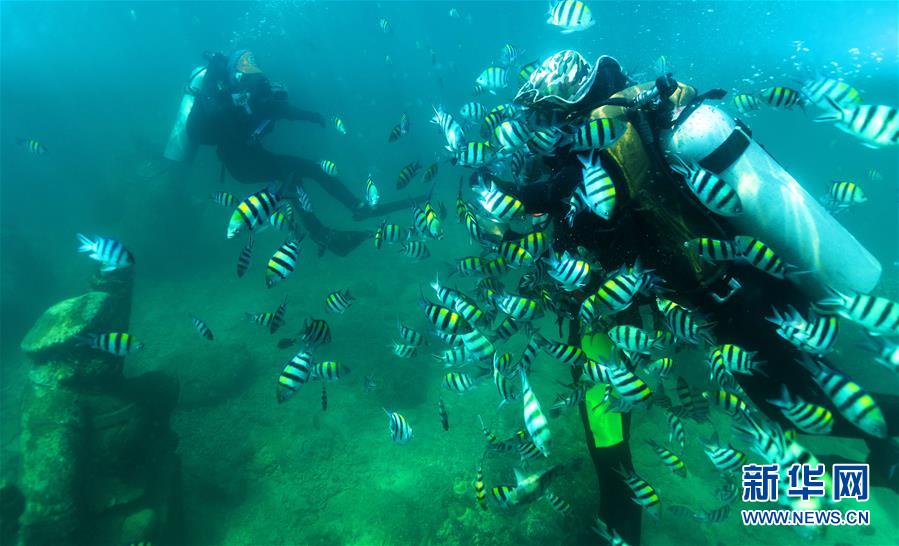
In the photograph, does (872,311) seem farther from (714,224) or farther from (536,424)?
(536,424)

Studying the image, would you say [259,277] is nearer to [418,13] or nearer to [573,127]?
[573,127]

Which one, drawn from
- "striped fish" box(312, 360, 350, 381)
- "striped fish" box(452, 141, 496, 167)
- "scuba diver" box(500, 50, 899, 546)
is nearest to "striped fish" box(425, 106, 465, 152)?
"striped fish" box(452, 141, 496, 167)

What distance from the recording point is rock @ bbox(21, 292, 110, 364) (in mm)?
6828

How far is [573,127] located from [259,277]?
1480 cm

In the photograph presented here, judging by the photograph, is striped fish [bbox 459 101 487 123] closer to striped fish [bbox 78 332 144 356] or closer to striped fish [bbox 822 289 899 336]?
striped fish [bbox 822 289 899 336]

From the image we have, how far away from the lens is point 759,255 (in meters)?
2.80

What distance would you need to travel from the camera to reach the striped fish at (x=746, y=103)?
618cm

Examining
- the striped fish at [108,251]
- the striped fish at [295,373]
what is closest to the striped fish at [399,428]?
the striped fish at [295,373]

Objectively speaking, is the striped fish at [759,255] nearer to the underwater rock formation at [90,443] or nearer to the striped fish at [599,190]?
the striped fish at [599,190]

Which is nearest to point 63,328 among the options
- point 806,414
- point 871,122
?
point 806,414

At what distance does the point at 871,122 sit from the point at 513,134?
8.15 feet

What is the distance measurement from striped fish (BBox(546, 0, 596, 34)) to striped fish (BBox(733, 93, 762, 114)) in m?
2.79

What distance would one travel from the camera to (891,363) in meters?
2.22

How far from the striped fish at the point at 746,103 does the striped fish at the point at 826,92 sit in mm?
2359
